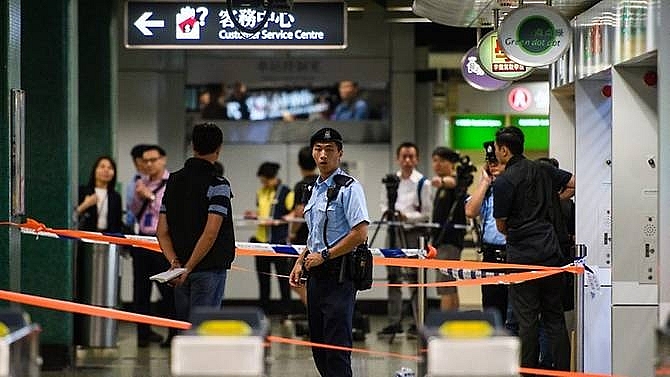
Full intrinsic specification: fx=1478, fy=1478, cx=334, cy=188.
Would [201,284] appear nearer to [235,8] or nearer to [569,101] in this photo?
[235,8]

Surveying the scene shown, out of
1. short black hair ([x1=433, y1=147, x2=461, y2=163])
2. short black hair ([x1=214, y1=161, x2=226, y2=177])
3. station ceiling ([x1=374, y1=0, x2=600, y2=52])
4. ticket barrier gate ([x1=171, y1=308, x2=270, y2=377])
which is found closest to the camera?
ticket barrier gate ([x1=171, y1=308, x2=270, y2=377])

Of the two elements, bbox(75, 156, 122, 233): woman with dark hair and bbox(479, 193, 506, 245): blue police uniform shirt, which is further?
bbox(75, 156, 122, 233): woman with dark hair

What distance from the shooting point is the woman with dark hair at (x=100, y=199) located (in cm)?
1251

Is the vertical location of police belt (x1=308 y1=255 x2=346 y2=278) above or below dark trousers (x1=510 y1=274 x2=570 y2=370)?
above

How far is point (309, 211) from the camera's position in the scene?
820cm

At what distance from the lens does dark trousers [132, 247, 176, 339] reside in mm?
12812

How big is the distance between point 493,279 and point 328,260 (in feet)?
5.37

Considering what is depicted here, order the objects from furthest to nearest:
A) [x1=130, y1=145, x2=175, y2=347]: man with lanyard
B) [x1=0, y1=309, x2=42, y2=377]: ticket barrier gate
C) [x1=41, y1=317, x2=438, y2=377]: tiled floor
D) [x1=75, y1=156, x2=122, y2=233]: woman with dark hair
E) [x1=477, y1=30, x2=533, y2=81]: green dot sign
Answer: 1. [x1=130, y1=145, x2=175, y2=347]: man with lanyard
2. [x1=75, y1=156, x2=122, y2=233]: woman with dark hair
3. [x1=41, y1=317, x2=438, y2=377]: tiled floor
4. [x1=477, y1=30, x2=533, y2=81]: green dot sign
5. [x1=0, y1=309, x2=42, y2=377]: ticket barrier gate

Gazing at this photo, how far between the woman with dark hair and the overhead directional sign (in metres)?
1.61

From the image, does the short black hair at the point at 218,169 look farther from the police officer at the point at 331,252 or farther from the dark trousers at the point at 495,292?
the dark trousers at the point at 495,292

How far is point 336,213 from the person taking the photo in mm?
8047

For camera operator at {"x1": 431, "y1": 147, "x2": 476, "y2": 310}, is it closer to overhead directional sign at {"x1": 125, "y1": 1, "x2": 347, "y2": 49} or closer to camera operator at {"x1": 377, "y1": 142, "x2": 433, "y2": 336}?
camera operator at {"x1": 377, "y1": 142, "x2": 433, "y2": 336}

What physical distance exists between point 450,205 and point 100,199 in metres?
3.06

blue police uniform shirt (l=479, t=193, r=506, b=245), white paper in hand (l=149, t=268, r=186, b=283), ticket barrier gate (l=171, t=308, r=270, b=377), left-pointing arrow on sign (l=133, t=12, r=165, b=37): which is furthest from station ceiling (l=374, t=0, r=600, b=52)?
ticket barrier gate (l=171, t=308, r=270, b=377)
